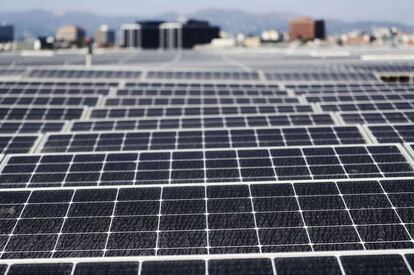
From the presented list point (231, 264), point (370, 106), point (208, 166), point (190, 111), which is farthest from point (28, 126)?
point (231, 264)

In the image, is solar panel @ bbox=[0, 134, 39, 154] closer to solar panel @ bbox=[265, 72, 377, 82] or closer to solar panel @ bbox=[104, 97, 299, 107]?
solar panel @ bbox=[104, 97, 299, 107]

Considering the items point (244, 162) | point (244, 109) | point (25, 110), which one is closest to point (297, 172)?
point (244, 162)

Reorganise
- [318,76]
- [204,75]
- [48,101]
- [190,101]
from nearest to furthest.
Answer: [48,101] < [190,101] < [204,75] < [318,76]

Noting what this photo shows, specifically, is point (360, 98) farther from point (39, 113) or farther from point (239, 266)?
point (239, 266)

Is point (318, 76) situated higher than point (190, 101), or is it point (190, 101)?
point (190, 101)

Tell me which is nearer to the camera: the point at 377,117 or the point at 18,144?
the point at 18,144

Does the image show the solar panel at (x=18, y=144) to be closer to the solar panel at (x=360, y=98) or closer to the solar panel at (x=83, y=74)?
the solar panel at (x=360, y=98)

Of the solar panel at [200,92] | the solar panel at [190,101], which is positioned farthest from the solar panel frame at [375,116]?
the solar panel at [200,92]
